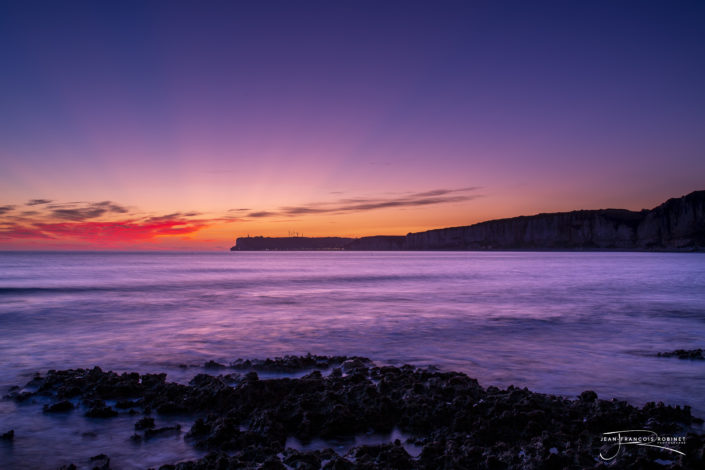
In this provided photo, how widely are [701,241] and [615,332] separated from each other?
145052mm

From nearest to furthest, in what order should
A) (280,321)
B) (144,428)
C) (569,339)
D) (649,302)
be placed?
(144,428) → (569,339) → (280,321) → (649,302)

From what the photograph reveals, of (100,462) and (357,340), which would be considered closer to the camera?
(100,462)

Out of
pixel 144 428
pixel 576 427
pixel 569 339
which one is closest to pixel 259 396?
pixel 144 428

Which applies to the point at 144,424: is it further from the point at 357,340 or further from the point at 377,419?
the point at 357,340

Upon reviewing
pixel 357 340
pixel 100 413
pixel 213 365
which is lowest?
pixel 357 340

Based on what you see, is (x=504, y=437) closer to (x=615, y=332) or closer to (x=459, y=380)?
(x=459, y=380)

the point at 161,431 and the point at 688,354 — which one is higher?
the point at 161,431

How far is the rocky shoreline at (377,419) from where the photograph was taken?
4559 mm

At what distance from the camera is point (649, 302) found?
67.1 ft
